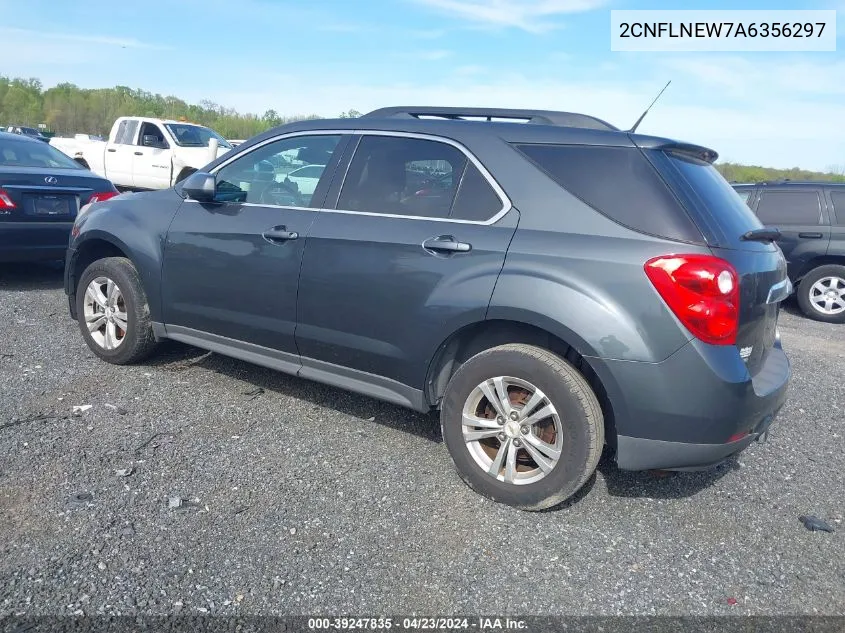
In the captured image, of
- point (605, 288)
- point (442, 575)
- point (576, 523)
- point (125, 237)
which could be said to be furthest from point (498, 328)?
point (125, 237)

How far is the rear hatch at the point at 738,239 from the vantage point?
3.04 meters

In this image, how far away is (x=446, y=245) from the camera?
339 cm

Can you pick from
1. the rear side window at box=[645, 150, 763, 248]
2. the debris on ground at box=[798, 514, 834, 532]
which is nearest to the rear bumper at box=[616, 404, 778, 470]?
the debris on ground at box=[798, 514, 834, 532]

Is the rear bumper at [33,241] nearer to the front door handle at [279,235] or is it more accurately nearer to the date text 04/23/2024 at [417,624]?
the front door handle at [279,235]

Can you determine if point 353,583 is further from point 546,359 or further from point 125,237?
point 125,237

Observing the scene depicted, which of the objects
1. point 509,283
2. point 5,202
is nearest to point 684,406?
point 509,283

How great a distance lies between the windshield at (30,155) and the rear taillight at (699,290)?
22.2 feet

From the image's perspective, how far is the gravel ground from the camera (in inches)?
104

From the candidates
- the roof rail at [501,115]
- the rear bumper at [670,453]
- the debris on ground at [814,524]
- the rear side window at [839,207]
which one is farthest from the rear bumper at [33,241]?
the rear side window at [839,207]

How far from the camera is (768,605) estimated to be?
8.82 ft

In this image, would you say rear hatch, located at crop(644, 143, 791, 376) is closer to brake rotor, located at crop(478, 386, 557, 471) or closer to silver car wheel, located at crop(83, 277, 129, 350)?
brake rotor, located at crop(478, 386, 557, 471)

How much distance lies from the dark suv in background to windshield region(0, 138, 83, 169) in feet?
27.1

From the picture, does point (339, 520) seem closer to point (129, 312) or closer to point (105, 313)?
point (129, 312)

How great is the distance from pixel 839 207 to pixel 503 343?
23.9ft
